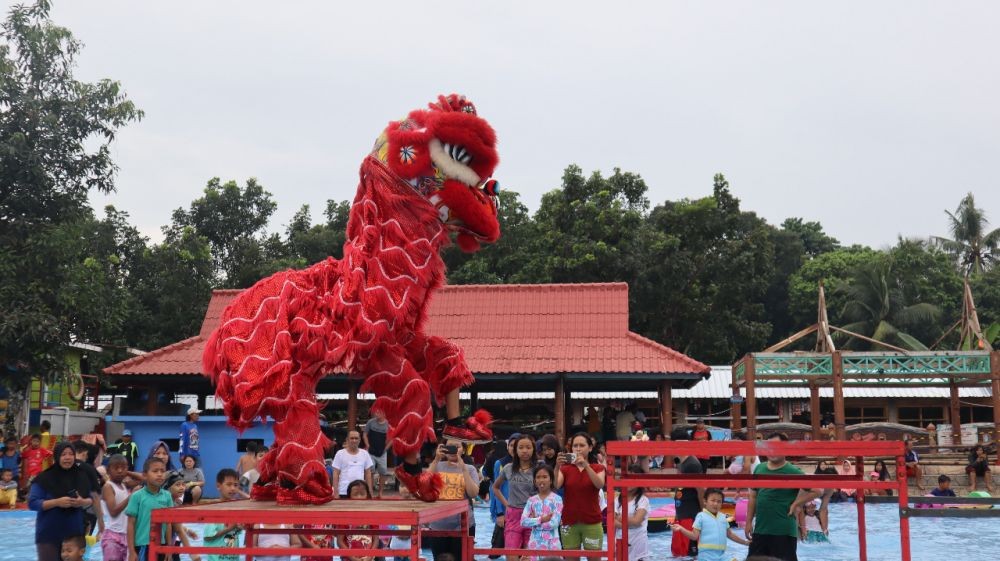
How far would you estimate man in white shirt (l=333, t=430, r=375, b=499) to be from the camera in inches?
330

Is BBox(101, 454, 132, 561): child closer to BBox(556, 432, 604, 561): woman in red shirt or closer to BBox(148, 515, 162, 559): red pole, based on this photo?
BBox(148, 515, 162, 559): red pole

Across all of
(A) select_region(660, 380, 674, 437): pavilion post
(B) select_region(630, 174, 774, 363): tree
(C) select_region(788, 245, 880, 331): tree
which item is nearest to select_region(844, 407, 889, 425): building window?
(B) select_region(630, 174, 774, 363): tree

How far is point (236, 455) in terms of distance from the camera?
1516 cm

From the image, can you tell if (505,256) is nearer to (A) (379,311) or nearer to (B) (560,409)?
(B) (560,409)

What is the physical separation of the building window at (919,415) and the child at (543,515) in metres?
24.2

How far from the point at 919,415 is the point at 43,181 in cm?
2361

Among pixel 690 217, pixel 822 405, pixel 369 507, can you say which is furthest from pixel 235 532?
pixel 822 405

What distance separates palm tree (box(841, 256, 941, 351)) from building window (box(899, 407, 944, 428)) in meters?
2.45

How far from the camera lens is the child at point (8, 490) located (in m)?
13.8

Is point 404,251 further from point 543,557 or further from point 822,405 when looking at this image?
point 822,405

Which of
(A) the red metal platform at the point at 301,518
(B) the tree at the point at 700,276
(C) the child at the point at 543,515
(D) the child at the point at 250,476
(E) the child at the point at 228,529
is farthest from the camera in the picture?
(B) the tree at the point at 700,276

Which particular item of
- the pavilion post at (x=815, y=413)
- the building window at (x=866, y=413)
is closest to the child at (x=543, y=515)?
the pavilion post at (x=815, y=413)

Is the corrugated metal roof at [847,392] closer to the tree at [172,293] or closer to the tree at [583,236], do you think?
the tree at [583,236]

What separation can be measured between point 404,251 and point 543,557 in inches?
90.0
